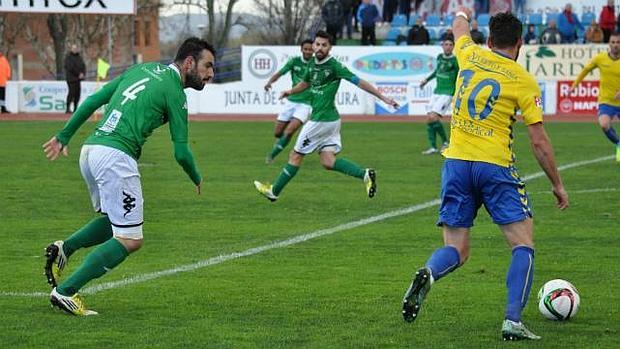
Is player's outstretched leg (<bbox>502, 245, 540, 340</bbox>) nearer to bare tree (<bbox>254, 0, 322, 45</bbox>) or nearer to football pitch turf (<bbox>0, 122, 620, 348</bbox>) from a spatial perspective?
football pitch turf (<bbox>0, 122, 620, 348</bbox>)

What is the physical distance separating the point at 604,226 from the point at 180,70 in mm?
6281

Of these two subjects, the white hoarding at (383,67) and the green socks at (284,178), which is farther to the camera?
the white hoarding at (383,67)

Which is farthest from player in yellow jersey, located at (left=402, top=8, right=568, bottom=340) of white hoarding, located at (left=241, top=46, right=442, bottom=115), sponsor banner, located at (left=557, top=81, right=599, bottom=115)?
sponsor banner, located at (left=557, top=81, right=599, bottom=115)

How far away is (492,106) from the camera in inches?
297

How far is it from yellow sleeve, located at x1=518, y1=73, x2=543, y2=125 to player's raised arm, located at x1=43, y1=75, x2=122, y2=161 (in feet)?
8.61

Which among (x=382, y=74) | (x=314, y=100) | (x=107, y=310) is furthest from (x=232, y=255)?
(x=382, y=74)

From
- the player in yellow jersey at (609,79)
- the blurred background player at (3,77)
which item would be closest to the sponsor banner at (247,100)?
the blurred background player at (3,77)

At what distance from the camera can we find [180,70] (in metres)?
8.27

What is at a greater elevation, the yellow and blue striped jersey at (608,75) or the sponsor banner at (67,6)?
the sponsor banner at (67,6)

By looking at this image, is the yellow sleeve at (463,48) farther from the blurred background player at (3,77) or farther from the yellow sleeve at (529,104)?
the blurred background player at (3,77)

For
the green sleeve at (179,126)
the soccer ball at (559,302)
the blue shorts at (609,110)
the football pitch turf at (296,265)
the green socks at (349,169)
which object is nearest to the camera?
the football pitch turf at (296,265)

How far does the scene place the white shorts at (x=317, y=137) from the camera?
52.1 feet

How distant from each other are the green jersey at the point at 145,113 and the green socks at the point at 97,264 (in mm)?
602

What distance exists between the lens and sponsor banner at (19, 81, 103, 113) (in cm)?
4128
